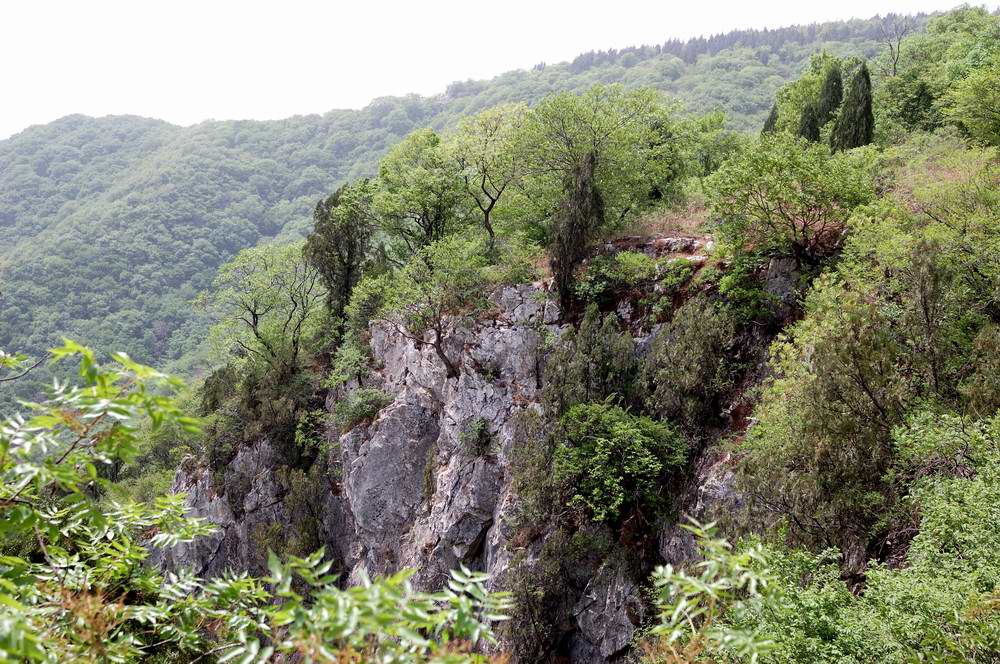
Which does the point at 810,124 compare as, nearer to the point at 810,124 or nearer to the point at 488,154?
the point at 810,124

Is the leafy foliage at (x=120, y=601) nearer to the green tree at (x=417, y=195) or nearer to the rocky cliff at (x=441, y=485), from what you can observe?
the rocky cliff at (x=441, y=485)

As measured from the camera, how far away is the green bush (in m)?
12.6

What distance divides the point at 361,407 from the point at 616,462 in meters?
10.4

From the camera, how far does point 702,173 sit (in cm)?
2817

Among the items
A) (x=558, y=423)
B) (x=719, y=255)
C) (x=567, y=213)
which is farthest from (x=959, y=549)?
(x=567, y=213)

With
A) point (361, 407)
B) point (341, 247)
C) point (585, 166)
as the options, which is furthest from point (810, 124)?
point (361, 407)

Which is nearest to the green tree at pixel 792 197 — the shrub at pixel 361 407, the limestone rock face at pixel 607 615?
the limestone rock face at pixel 607 615

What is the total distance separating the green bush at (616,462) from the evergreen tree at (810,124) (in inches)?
880

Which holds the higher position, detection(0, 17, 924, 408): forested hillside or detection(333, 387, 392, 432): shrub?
detection(0, 17, 924, 408): forested hillside

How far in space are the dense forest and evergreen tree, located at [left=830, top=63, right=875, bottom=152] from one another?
12cm

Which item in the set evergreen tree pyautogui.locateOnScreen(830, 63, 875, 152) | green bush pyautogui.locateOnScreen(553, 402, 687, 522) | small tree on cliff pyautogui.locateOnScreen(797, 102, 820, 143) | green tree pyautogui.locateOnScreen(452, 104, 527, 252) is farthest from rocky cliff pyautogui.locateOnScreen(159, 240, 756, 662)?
small tree on cliff pyautogui.locateOnScreen(797, 102, 820, 143)

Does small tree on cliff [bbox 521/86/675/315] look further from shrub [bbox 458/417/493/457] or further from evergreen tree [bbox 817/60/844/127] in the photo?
evergreen tree [bbox 817/60/844/127]

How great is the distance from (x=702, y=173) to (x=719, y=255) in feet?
48.8

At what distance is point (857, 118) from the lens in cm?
2250
